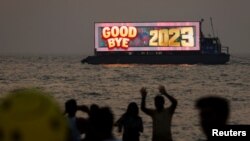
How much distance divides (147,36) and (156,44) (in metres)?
2.47

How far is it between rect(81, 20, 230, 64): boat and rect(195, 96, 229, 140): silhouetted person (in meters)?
101

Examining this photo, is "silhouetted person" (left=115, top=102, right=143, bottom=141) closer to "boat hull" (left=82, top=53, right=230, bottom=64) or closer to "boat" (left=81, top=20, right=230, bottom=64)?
"boat" (left=81, top=20, right=230, bottom=64)

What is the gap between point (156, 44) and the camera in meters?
107

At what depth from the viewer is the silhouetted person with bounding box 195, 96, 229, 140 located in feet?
14.1

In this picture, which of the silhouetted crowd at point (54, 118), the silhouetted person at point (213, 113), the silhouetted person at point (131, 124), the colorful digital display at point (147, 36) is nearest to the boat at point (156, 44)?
the colorful digital display at point (147, 36)

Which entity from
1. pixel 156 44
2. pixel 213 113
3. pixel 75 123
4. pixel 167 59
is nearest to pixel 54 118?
pixel 213 113

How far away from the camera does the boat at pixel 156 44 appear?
349ft

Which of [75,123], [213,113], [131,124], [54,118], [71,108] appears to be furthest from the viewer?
[131,124]

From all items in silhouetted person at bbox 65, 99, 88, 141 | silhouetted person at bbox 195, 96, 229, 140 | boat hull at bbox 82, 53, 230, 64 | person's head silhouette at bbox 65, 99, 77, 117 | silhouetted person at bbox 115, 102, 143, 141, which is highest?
silhouetted person at bbox 195, 96, 229, 140

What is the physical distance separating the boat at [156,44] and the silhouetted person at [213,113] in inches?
3991

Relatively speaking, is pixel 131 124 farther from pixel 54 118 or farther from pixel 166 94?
pixel 54 118

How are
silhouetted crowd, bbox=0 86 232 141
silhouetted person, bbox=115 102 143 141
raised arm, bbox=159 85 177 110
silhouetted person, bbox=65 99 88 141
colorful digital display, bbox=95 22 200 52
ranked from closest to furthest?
1. silhouetted crowd, bbox=0 86 232 141
2. silhouetted person, bbox=65 99 88 141
3. raised arm, bbox=159 85 177 110
4. silhouetted person, bbox=115 102 143 141
5. colorful digital display, bbox=95 22 200 52

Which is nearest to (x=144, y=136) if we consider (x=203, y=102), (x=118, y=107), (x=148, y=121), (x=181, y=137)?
(x=181, y=137)

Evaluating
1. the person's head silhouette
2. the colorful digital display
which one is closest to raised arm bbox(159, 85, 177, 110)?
the person's head silhouette
